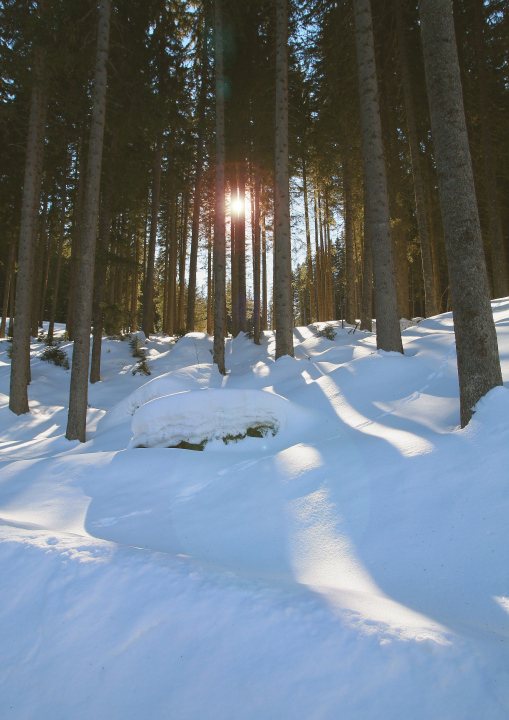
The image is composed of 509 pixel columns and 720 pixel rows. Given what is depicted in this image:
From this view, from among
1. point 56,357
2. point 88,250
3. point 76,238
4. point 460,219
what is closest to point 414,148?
point 460,219

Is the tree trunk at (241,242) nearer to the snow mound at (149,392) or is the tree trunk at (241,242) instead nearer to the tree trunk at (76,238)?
the tree trunk at (76,238)

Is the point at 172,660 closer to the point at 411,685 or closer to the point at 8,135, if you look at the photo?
the point at 411,685

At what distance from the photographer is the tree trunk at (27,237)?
8875 mm

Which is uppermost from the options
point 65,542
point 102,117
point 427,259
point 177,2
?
point 177,2

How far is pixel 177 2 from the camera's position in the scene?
37.2ft

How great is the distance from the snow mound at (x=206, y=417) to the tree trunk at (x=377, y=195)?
2.74 m

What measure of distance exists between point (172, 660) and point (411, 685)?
0.98m

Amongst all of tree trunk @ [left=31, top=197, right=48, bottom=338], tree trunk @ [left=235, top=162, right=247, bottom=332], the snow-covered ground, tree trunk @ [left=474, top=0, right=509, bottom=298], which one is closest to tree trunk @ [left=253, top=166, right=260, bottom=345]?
tree trunk @ [left=235, top=162, right=247, bottom=332]

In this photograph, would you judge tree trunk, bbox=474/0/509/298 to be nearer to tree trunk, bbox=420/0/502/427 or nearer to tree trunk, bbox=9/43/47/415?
tree trunk, bbox=420/0/502/427

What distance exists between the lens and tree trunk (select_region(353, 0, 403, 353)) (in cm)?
663

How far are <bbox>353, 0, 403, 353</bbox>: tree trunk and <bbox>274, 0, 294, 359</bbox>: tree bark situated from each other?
2739mm

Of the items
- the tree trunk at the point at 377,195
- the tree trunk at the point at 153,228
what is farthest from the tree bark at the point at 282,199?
the tree trunk at the point at 153,228

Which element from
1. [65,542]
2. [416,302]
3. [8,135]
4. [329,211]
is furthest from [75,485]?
[416,302]

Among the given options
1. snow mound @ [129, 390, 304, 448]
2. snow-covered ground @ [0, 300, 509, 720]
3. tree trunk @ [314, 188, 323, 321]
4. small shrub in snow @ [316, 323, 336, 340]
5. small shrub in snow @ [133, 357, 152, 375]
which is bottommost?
snow-covered ground @ [0, 300, 509, 720]
